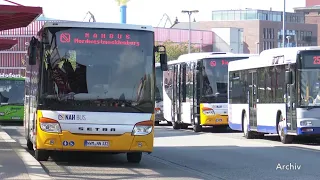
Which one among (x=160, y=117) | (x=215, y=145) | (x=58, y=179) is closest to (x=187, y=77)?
(x=160, y=117)

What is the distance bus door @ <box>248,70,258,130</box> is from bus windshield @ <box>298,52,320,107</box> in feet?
13.8

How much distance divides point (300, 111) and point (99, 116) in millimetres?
8807

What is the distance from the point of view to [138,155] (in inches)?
678

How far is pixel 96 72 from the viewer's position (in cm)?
1603

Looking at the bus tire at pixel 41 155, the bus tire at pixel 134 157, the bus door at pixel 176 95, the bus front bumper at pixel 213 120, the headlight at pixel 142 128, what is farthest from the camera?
the bus door at pixel 176 95

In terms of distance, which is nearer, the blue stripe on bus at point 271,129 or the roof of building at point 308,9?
the blue stripe on bus at point 271,129

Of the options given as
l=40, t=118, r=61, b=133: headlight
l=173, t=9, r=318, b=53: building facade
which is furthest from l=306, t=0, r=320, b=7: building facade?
l=40, t=118, r=61, b=133: headlight

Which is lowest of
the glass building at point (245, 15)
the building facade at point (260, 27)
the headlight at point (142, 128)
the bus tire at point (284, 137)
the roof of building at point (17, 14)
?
the bus tire at point (284, 137)

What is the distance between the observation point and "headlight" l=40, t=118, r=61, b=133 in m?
15.6

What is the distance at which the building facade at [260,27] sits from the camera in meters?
127

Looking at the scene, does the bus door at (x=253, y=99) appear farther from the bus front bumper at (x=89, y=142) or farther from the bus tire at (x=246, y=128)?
the bus front bumper at (x=89, y=142)

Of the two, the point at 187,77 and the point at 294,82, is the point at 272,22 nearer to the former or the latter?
the point at 187,77

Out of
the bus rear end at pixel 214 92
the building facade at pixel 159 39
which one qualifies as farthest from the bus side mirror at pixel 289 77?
the building facade at pixel 159 39

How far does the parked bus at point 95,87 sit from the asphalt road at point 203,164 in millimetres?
664
